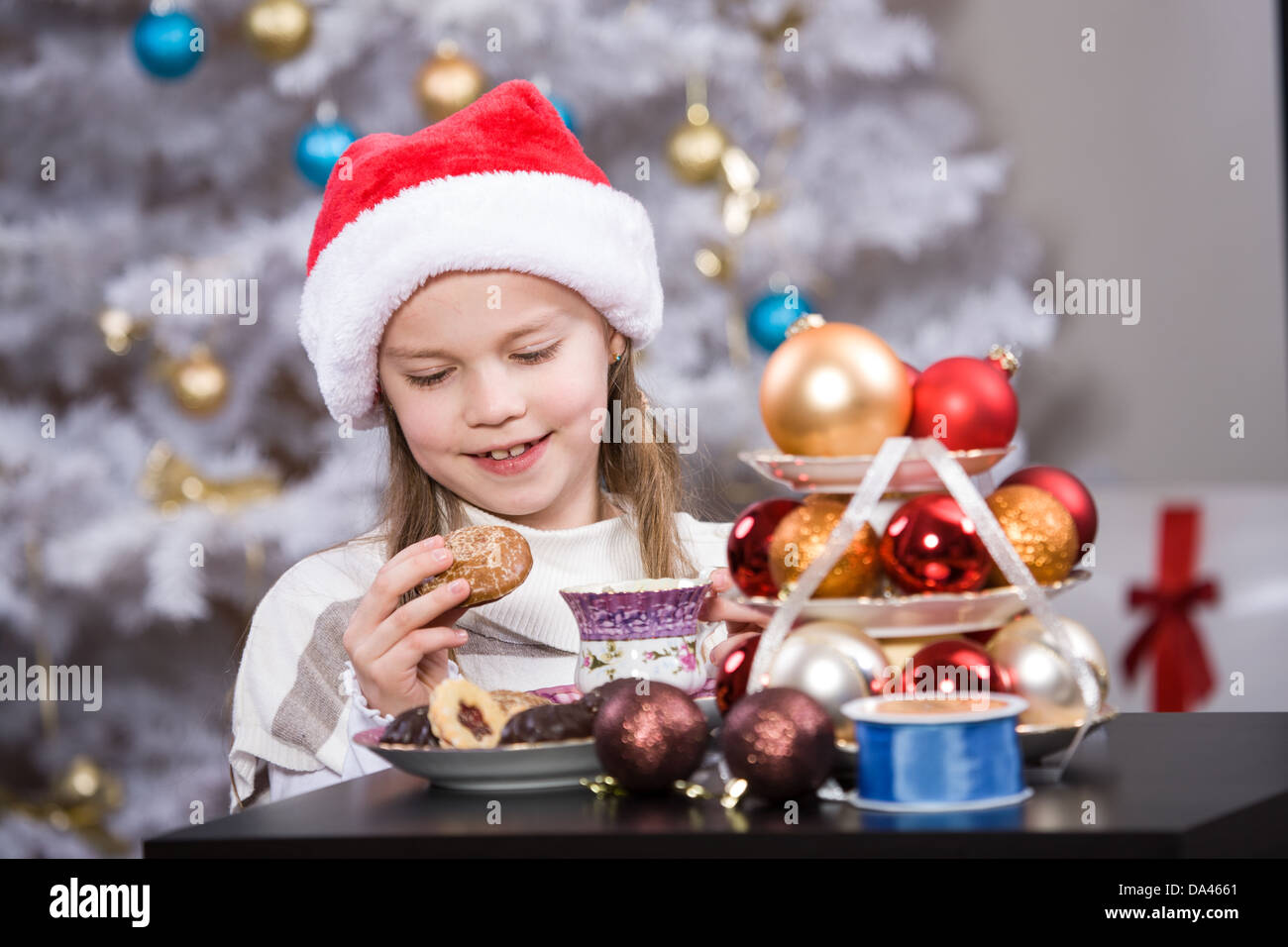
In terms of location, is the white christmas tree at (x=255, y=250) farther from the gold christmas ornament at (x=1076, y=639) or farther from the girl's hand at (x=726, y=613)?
the gold christmas ornament at (x=1076, y=639)

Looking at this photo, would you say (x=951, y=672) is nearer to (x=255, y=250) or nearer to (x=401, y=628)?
(x=401, y=628)

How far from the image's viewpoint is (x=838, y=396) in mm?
865

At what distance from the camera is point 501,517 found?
1627 mm

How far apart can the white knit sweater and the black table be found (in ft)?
2.02

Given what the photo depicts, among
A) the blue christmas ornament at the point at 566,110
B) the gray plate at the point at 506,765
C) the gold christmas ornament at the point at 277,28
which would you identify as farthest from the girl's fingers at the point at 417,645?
the gold christmas ornament at the point at 277,28

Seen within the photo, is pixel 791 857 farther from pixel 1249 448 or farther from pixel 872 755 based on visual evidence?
pixel 1249 448

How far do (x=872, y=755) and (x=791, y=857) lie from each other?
0.09m

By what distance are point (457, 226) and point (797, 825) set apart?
88 cm

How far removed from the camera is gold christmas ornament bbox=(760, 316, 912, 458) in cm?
87

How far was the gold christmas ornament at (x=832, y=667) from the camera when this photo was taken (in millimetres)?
804

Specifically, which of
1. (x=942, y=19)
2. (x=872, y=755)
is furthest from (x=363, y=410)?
(x=942, y=19)

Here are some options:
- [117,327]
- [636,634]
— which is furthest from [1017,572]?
[117,327]

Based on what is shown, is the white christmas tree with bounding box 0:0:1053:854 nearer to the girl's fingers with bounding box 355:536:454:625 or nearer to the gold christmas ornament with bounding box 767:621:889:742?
the girl's fingers with bounding box 355:536:454:625

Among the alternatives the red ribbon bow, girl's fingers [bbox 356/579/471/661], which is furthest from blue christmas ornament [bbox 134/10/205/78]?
the red ribbon bow
